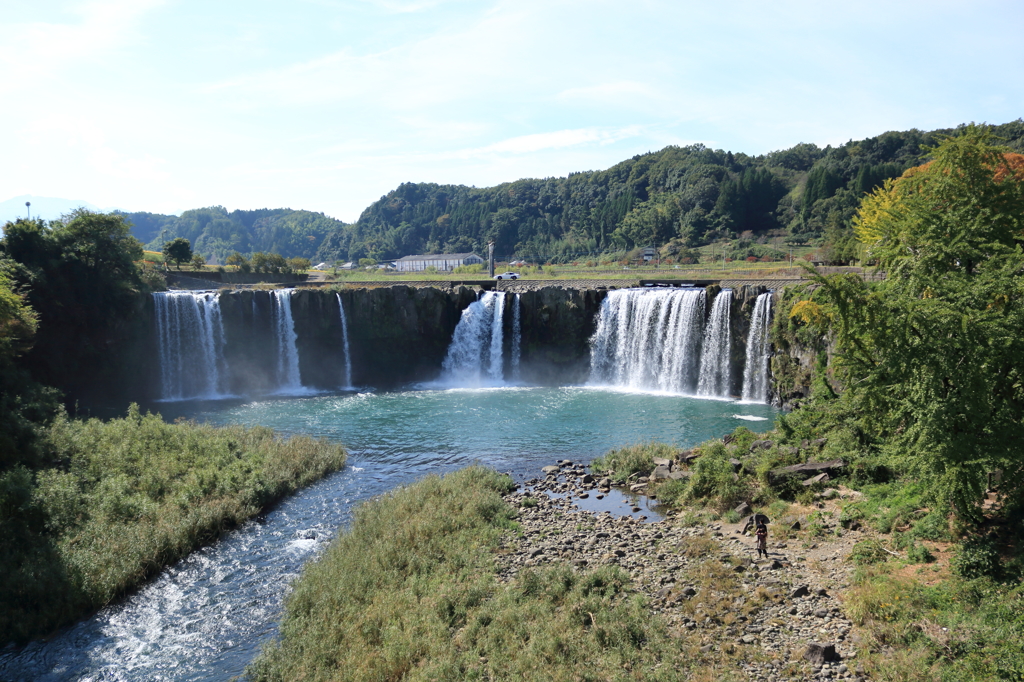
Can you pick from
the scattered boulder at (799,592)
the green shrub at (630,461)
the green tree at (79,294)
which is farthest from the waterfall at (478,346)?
the scattered boulder at (799,592)

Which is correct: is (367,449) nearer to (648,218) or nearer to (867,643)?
(867,643)

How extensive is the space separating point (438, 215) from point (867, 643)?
154243 millimetres

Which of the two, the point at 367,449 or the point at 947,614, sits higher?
the point at 947,614

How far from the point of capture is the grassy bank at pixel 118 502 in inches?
539

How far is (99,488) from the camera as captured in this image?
18.1 metres

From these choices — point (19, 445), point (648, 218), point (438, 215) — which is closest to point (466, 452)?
point (19, 445)

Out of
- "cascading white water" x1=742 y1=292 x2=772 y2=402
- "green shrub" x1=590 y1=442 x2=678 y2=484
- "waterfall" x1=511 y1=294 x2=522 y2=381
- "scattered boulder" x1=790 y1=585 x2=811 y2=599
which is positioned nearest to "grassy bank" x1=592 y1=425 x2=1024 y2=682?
"scattered boulder" x1=790 y1=585 x2=811 y2=599

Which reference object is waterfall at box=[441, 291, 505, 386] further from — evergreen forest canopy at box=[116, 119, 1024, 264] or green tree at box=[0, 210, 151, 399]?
evergreen forest canopy at box=[116, 119, 1024, 264]

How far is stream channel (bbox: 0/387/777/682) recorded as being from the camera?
12250 millimetres

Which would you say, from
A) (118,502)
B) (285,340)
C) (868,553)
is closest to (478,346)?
(285,340)

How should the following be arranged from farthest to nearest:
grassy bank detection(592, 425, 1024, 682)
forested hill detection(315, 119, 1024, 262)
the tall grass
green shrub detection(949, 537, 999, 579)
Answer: forested hill detection(315, 119, 1024, 262), green shrub detection(949, 537, 999, 579), grassy bank detection(592, 425, 1024, 682), the tall grass

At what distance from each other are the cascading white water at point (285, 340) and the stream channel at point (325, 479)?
3.90 meters

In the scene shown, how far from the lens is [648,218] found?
319ft

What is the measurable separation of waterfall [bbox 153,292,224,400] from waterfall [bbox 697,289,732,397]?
101ft
